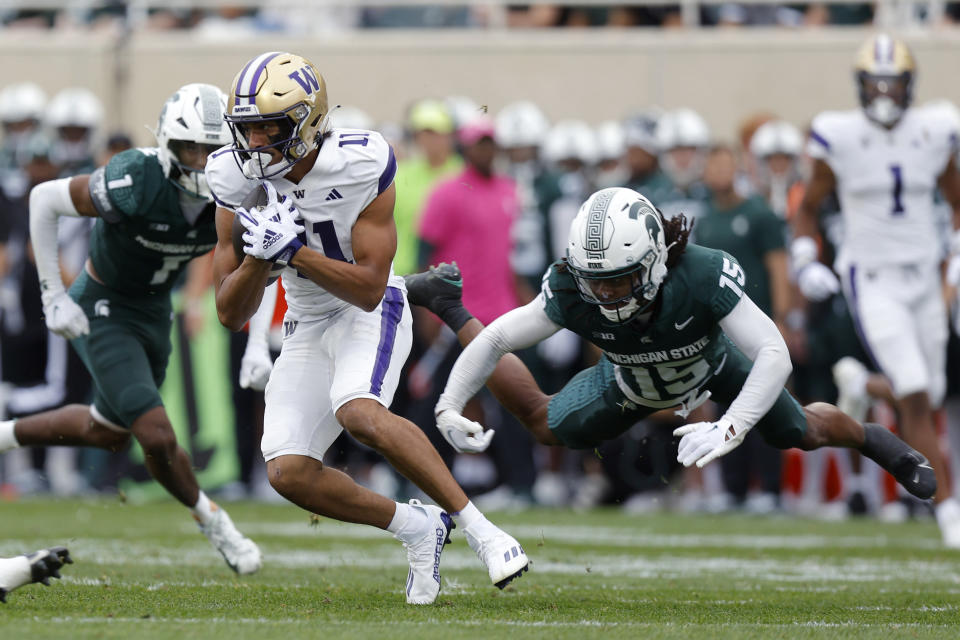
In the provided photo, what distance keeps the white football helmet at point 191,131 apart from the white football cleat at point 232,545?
4.16 ft

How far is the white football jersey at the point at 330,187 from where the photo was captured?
16.2 ft

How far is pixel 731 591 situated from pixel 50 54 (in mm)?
8801

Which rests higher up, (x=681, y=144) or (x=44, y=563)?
(x=681, y=144)

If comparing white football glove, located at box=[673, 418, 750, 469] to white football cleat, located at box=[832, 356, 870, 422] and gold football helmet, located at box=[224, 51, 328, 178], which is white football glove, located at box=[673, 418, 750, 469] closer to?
gold football helmet, located at box=[224, 51, 328, 178]

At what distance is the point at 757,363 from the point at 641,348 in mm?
437

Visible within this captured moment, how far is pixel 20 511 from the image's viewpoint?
28.0 feet

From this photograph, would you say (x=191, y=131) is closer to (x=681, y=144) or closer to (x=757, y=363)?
(x=757, y=363)

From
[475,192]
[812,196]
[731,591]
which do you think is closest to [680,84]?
[475,192]

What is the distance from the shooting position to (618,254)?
4754 mm

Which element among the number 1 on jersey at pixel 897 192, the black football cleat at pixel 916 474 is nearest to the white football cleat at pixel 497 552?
the black football cleat at pixel 916 474

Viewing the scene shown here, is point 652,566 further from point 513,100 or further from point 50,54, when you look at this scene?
point 50,54

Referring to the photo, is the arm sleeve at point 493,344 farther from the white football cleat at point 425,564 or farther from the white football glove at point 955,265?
the white football glove at point 955,265

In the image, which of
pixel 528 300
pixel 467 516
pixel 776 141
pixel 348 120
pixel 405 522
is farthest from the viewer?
pixel 348 120

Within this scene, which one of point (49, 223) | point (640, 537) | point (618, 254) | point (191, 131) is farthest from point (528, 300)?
point (618, 254)
